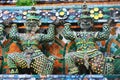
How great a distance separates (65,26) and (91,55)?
800 millimetres

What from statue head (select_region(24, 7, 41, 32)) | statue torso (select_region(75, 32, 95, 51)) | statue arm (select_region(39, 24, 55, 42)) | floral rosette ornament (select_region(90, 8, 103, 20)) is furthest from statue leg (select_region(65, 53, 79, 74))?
floral rosette ornament (select_region(90, 8, 103, 20))

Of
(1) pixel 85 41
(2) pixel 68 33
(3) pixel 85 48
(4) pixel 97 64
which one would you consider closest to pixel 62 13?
(2) pixel 68 33

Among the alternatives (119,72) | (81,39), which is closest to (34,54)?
(81,39)

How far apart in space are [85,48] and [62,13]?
958 millimetres

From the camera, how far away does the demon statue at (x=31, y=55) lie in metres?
8.92

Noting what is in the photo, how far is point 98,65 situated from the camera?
878 cm

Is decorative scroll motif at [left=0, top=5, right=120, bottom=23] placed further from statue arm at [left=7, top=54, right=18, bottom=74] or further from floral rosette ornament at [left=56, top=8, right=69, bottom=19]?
statue arm at [left=7, top=54, right=18, bottom=74]

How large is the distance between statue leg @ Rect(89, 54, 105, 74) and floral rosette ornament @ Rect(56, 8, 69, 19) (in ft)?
3.60

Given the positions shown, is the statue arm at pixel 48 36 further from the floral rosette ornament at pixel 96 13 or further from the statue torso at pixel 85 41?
the floral rosette ornament at pixel 96 13

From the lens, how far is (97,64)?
8.79 metres

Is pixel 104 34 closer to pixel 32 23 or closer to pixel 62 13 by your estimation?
pixel 62 13

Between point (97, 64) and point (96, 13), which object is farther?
point (96, 13)

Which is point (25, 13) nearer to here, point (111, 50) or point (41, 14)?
point (41, 14)

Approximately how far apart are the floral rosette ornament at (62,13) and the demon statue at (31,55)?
0.36 m
